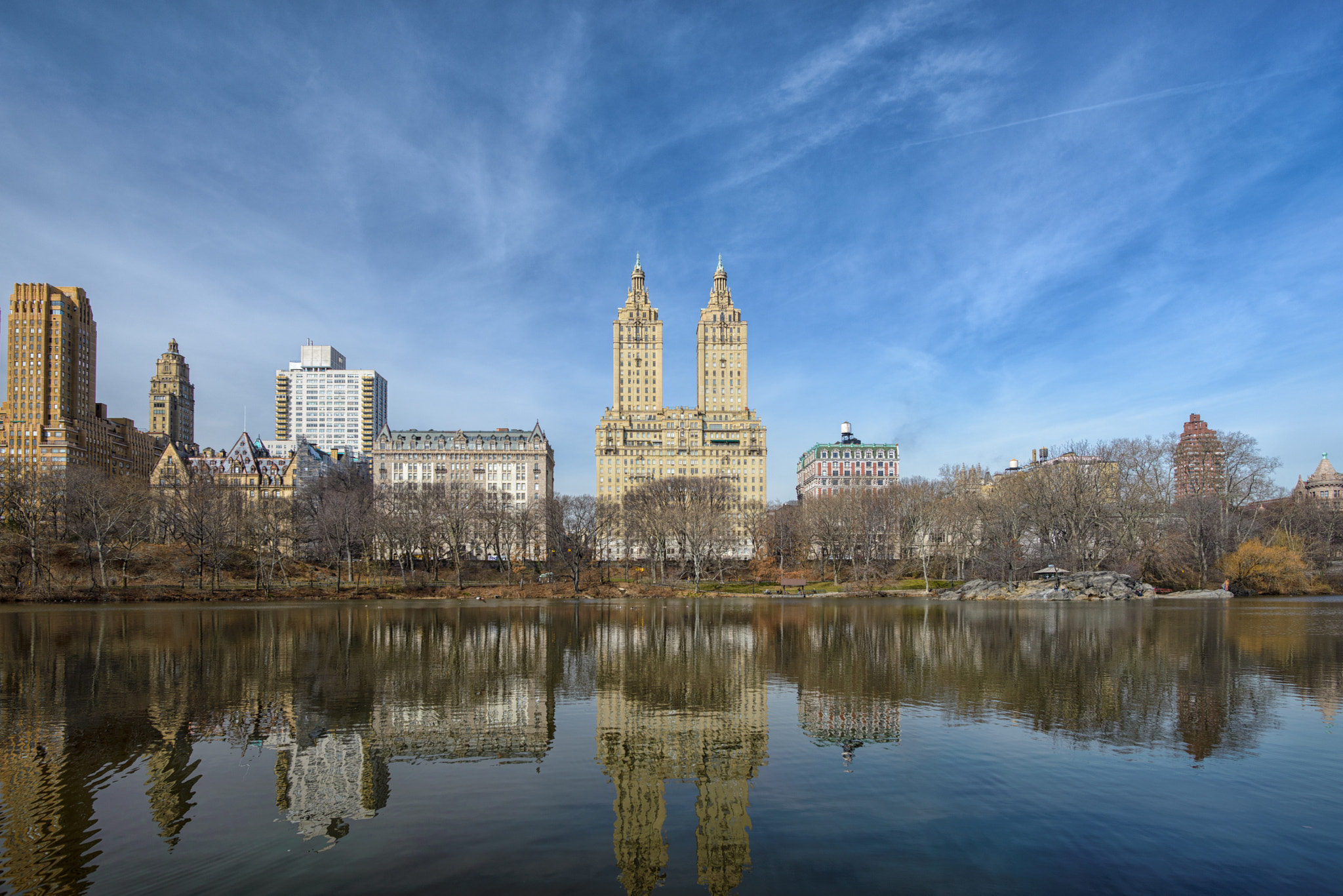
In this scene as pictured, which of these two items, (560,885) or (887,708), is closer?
(560,885)

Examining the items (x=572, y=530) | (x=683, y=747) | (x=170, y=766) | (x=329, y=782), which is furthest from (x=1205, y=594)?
(x=170, y=766)

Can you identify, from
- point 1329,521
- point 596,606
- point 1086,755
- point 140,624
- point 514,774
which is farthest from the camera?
point 1329,521

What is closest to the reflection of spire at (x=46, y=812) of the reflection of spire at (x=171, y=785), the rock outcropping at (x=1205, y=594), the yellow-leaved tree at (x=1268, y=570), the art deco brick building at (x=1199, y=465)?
the reflection of spire at (x=171, y=785)

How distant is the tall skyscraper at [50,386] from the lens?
17250 centimetres

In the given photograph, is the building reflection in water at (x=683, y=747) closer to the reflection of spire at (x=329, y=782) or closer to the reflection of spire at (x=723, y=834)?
the reflection of spire at (x=723, y=834)

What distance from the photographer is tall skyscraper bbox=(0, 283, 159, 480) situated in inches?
6791

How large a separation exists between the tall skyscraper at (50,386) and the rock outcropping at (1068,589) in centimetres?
18645

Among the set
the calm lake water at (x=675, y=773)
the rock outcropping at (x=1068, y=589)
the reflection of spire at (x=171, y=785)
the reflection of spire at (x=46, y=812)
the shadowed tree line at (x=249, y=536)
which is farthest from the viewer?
the shadowed tree line at (x=249, y=536)

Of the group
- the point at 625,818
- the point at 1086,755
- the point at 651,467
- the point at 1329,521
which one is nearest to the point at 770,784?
the point at 625,818

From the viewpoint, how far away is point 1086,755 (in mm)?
15836

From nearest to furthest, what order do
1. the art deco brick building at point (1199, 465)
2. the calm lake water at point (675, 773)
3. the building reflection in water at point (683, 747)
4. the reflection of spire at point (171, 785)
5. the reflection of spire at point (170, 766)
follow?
the calm lake water at point (675, 773)
the building reflection in water at point (683, 747)
the reflection of spire at point (171, 785)
the reflection of spire at point (170, 766)
the art deco brick building at point (1199, 465)

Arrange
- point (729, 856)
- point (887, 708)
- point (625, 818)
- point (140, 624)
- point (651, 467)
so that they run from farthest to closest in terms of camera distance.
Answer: point (651, 467)
point (140, 624)
point (887, 708)
point (625, 818)
point (729, 856)

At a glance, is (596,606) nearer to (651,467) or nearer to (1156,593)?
(1156,593)

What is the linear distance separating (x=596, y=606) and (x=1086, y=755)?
57.3 metres
